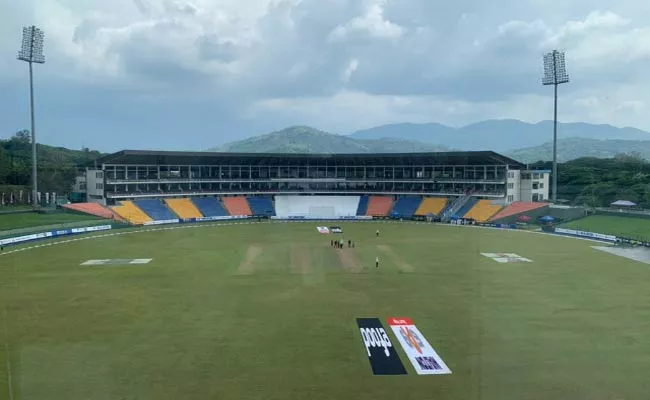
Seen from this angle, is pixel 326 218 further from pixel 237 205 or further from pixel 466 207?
pixel 466 207

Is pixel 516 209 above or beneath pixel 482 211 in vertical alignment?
above

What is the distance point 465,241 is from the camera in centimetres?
5341

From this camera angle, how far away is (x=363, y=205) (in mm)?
85875

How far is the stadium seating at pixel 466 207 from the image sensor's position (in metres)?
75.6

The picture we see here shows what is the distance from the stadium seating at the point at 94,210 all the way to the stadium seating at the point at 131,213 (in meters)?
1.43

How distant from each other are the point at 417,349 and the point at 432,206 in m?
62.5

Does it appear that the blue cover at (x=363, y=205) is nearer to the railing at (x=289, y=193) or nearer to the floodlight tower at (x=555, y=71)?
the railing at (x=289, y=193)

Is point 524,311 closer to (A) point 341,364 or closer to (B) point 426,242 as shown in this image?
(A) point 341,364

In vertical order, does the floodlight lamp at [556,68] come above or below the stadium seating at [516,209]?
above

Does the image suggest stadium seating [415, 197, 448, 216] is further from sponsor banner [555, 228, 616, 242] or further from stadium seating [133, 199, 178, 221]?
stadium seating [133, 199, 178, 221]

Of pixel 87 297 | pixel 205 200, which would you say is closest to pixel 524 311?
pixel 87 297

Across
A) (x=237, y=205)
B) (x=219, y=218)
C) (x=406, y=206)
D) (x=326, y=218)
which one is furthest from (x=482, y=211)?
(x=219, y=218)

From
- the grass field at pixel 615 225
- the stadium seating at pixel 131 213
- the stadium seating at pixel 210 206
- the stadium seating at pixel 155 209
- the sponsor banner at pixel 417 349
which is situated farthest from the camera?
the stadium seating at pixel 210 206

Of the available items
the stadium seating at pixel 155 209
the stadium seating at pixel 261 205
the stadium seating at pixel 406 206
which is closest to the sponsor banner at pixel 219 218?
the stadium seating at pixel 155 209
